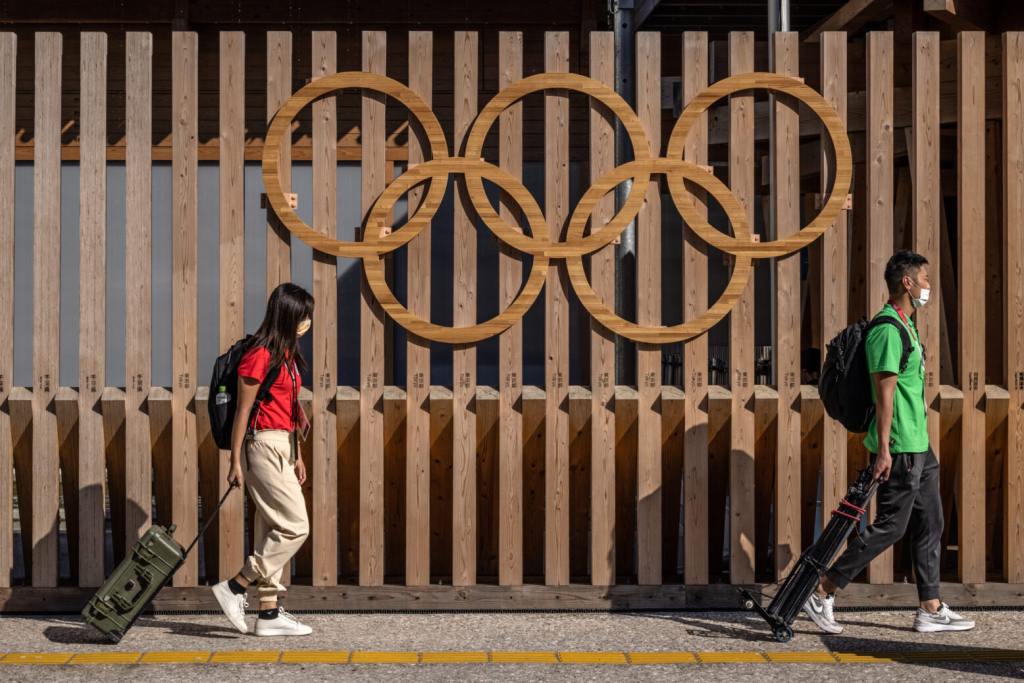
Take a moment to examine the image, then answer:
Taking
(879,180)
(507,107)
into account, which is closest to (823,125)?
(879,180)

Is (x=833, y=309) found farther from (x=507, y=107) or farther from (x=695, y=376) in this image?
(x=507, y=107)

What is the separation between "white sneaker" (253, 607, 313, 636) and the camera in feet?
23.3

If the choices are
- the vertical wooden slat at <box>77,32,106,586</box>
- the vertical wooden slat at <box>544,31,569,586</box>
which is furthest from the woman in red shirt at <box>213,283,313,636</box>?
the vertical wooden slat at <box>544,31,569,586</box>

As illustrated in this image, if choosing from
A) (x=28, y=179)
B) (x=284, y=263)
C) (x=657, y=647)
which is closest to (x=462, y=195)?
(x=284, y=263)

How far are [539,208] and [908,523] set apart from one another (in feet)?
8.59

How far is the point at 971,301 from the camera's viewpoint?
311 inches

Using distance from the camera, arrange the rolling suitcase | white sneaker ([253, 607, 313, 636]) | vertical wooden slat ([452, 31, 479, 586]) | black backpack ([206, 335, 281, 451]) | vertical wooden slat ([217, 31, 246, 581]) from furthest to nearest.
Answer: vertical wooden slat ([452, 31, 479, 586]) → vertical wooden slat ([217, 31, 246, 581]) → white sneaker ([253, 607, 313, 636]) → black backpack ([206, 335, 281, 451]) → the rolling suitcase

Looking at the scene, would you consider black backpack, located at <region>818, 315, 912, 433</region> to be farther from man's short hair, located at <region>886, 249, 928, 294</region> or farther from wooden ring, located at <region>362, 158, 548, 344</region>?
wooden ring, located at <region>362, 158, 548, 344</region>

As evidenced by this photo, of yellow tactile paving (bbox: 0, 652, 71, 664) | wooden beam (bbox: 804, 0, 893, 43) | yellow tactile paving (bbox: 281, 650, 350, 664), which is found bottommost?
yellow tactile paving (bbox: 281, 650, 350, 664)

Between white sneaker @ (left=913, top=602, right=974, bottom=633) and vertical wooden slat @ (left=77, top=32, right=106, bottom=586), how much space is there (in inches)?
175

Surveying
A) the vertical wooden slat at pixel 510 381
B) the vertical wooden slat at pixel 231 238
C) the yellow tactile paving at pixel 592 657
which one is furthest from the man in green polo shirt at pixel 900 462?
the vertical wooden slat at pixel 231 238

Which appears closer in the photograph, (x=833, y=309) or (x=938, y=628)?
(x=938, y=628)

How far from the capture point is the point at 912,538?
7375 millimetres

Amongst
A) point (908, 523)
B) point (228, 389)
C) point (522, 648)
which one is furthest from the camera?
point (908, 523)
